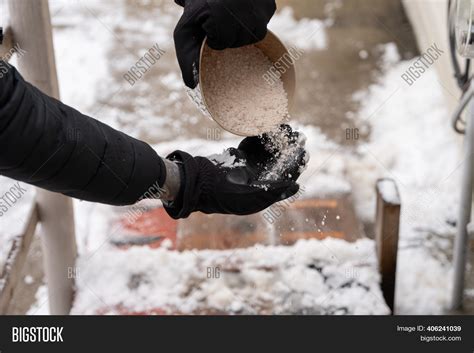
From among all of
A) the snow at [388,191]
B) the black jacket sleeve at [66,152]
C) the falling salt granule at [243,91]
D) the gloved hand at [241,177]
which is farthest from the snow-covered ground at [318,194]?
the black jacket sleeve at [66,152]

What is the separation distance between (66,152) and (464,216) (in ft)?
4.91

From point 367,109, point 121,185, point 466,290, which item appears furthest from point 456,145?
point 121,185

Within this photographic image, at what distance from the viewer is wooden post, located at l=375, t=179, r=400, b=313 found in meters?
2.42

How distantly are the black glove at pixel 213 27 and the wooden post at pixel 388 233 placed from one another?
0.92 metres

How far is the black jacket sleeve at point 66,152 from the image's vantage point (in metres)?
1.41

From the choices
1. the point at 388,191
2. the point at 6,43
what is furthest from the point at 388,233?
the point at 6,43

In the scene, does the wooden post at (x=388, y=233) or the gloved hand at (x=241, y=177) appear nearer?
the gloved hand at (x=241, y=177)

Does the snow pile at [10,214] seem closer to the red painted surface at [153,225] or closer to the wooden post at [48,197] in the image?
the wooden post at [48,197]

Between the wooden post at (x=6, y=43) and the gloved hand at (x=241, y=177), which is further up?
the wooden post at (x=6, y=43)

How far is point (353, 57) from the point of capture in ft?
14.6

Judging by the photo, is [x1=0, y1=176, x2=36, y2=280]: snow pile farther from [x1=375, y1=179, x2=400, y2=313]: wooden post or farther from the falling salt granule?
[x1=375, y1=179, x2=400, y2=313]: wooden post

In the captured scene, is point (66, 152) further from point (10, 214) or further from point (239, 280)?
point (10, 214)
